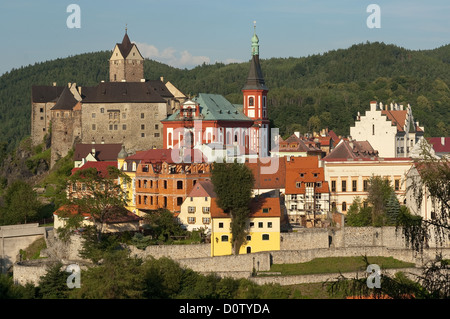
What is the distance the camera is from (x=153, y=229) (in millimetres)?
47625

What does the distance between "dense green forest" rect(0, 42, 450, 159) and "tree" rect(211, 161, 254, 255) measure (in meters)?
54.3

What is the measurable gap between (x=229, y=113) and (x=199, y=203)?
24834mm

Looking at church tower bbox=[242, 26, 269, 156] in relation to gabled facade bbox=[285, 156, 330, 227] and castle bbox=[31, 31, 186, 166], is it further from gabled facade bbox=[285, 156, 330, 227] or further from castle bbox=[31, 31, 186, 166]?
gabled facade bbox=[285, 156, 330, 227]

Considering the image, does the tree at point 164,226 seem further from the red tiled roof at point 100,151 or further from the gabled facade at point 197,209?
the red tiled roof at point 100,151

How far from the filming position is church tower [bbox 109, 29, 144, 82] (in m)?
90.3

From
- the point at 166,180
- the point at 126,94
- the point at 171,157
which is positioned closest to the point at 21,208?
the point at 171,157

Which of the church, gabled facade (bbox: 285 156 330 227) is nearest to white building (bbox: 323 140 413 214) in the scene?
gabled facade (bbox: 285 156 330 227)

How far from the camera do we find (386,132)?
65750 millimetres

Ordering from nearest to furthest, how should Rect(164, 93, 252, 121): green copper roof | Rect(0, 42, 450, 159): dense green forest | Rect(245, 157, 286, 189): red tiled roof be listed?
Rect(245, 157, 286, 189): red tiled roof
Rect(164, 93, 252, 121): green copper roof
Rect(0, 42, 450, 159): dense green forest

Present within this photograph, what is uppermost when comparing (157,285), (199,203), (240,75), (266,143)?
(240,75)

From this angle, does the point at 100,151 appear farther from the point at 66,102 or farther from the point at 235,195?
the point at 235,195
